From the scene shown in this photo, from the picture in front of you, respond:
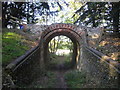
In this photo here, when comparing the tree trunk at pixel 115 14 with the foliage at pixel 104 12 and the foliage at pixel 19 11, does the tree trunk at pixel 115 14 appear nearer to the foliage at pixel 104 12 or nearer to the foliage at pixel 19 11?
the foliage at pixel 104 12

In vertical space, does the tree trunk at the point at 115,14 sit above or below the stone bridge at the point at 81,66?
above

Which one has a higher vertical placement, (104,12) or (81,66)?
(104,12)

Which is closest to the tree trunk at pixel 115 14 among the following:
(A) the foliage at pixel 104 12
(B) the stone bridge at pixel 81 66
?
(A) the foliage at pixel 104 12

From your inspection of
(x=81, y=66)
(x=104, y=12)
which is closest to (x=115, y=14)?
(x=104, y=12)

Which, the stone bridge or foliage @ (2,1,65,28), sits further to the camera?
foliage @ (2,1,65,28)

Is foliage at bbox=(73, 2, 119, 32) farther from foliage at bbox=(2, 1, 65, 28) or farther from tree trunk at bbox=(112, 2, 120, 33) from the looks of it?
foliage at bbox=(2, 1, 65, 28)

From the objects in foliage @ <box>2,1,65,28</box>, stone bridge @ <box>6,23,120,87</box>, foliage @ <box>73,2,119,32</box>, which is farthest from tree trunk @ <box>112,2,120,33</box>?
foliage @ <box>2,1,65,28</box>

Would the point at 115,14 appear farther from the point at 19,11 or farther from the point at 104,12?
the point at 19,11

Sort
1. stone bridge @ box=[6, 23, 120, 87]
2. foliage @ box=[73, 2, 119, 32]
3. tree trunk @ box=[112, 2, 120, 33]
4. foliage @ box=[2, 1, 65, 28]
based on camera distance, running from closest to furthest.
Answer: stone bridge @ box=[6, 23, 120, 87]
tree trunk @ box=[112, 2, 120, 33]
foliage @ box=[73, 2, 119, 32]
foliage @ box=[2, 1, 65, 28]

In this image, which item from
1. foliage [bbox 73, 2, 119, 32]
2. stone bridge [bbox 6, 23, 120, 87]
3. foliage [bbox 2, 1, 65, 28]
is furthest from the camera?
foliage [bbox 2, 1, 65, 28]

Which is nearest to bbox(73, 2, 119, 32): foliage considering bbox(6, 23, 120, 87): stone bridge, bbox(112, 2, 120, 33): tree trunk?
bbox(112, 2, 120, 33): tree trunk

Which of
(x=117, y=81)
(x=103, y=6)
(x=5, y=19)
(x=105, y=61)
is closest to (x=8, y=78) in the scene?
(x=117, y=81)

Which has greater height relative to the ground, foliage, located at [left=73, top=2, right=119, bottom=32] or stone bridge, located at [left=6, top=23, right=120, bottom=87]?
foliage, located at [left=73, top=2, right=119, bottom=32]

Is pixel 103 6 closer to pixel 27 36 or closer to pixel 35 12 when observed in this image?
pixel 27 36
